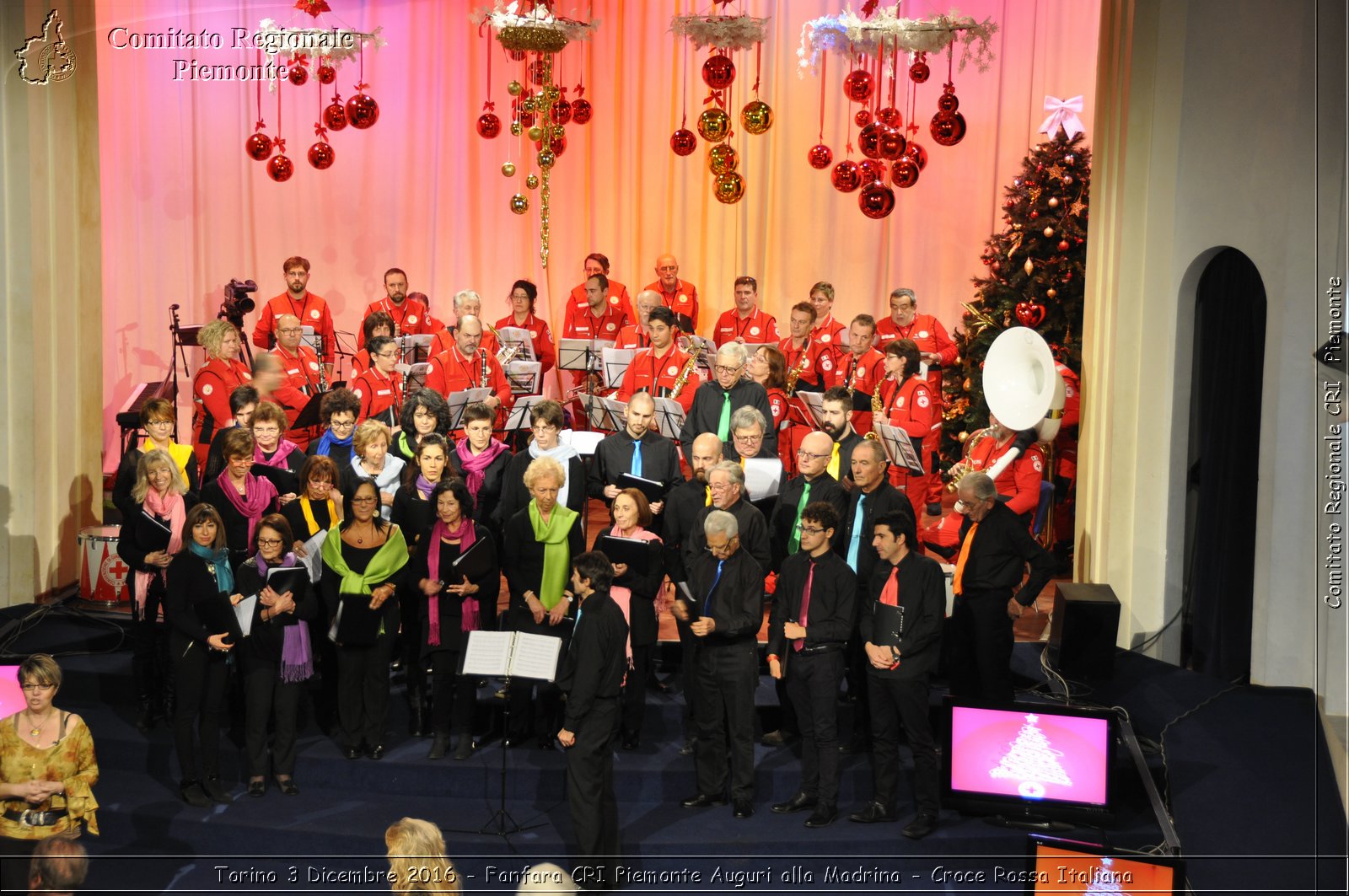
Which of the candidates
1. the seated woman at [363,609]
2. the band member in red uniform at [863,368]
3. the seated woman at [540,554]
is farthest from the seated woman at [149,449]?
the band member in red uniform at [863,368]

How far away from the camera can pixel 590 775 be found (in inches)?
255

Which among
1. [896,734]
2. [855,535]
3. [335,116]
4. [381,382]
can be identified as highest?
[335,116]

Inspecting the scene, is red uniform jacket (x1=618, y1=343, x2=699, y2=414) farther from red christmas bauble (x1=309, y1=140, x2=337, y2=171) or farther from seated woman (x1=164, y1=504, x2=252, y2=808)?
seated woman (x1=164, y1=504, x2=252, y2=808)

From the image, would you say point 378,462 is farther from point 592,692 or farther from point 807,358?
point 807,358

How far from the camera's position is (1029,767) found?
6.87 metres

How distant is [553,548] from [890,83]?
572 cm

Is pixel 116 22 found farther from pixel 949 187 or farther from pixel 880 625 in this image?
pixel 880 625

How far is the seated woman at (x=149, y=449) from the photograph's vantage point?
7.62 meters

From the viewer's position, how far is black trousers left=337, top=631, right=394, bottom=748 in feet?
24.1

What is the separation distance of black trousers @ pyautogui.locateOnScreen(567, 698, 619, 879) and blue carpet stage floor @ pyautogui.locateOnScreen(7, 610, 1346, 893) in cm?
22

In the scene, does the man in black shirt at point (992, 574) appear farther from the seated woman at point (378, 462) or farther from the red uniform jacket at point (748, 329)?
the red uniform jacket at point (748, 329)

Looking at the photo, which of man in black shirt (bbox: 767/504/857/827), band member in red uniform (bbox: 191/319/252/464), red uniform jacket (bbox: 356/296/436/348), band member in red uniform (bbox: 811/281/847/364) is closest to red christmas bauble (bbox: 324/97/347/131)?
red uniform jacket (bbox: 356/296/436/348)

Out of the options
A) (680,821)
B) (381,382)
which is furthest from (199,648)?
(381,382)

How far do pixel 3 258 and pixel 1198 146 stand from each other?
7.66 meters
